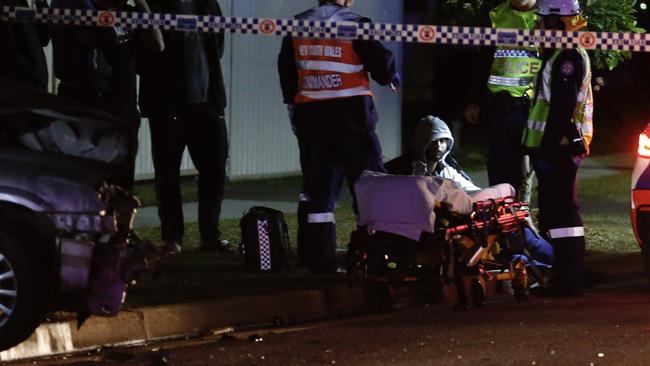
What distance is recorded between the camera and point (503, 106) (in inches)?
459

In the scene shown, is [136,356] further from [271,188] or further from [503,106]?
[271,188]

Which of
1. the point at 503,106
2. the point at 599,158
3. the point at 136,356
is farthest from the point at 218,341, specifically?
the point at 599,158

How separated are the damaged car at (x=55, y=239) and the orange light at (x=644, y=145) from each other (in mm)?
3722

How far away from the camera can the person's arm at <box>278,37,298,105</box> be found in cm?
1151

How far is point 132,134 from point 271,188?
884cm

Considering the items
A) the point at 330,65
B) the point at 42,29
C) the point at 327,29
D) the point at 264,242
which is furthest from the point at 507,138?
the point at 42,29

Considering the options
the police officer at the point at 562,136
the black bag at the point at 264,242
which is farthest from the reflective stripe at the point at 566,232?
the black bag at the point at 264,242

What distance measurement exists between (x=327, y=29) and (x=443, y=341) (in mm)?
2702

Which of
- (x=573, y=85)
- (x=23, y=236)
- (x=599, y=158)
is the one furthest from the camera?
(x=599, y=158)

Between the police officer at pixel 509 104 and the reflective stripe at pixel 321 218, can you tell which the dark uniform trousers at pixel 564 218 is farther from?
the reflective stripe at pixel 321 218

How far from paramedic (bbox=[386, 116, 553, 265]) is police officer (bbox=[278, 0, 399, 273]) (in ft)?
0.74

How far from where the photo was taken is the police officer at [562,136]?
1066cm

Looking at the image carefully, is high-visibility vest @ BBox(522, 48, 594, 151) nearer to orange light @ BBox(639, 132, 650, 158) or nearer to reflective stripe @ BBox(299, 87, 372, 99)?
orange light @ BBox(639, 132, 650, 158)

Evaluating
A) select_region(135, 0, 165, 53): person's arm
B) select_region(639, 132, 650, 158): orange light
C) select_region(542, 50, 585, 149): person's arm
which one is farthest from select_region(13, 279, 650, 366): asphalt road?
select_region(135, 0, 165, 53): person's arm
